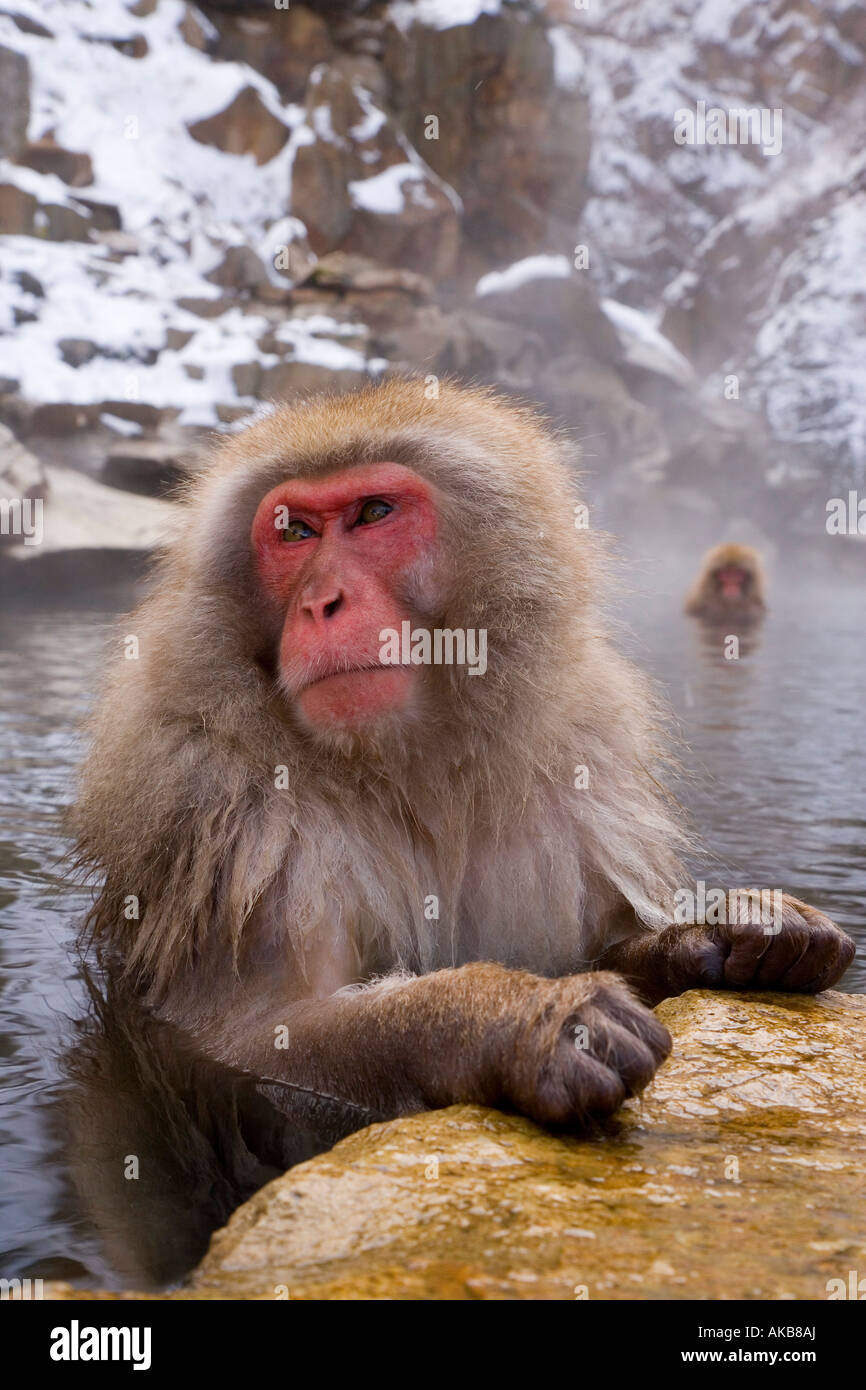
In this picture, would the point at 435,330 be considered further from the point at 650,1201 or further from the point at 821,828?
Answer: the point at 650,1201

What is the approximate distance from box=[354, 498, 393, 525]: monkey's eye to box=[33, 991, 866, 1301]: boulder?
126 centimetres

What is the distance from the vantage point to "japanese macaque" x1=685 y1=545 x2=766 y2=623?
1403 centimetres

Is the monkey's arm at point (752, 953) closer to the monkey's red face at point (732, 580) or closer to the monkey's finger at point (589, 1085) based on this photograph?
the monkey's finger at point (589, 1085)

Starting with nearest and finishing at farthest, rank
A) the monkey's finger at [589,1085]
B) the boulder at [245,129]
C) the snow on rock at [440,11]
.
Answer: the monkey's finger at [589,1085], the boulder at [245,129], the snow on rock at [440,11]

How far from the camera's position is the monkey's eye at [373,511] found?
2730mm

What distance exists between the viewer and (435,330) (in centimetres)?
2258

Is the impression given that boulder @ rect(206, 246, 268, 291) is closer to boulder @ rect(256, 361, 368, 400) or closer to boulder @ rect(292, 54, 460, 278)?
boulder @ rect(256, 361, 368, 400)

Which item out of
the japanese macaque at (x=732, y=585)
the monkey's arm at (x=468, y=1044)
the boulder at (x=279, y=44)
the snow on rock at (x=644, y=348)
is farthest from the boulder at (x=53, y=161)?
the monkey's arm at (x=468, y=1044)

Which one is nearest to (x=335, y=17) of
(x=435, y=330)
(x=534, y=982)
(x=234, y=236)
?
(x=234, y=236)

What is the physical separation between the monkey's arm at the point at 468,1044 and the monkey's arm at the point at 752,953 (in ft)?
2.05

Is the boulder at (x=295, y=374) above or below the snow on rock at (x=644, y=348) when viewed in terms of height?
below

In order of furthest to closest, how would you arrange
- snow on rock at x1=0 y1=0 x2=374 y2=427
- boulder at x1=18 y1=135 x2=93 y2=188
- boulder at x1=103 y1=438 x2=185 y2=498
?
boulder at x1=18 y1=135 x2=93 y2=188 → snow on rock at x1=0 y1=0 x2=374 y2=427 → boulder at x1=103 y1=438 x2=185 y2=498

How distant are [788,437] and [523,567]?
31015mm

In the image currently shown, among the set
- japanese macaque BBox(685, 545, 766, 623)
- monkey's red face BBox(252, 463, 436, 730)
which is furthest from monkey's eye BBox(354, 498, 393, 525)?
japanese macaque BBox(685, 545, 766, 623)
